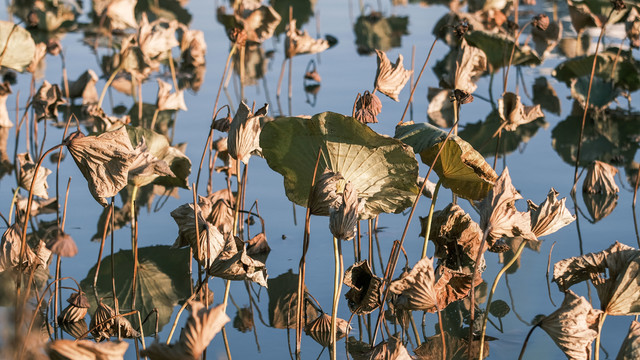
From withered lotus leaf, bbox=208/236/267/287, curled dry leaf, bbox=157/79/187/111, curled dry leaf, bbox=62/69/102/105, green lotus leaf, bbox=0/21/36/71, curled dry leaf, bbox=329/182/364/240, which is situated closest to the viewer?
curled dry leaf, bbox=329/182/364/240

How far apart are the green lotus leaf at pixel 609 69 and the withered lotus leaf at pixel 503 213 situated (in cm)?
238

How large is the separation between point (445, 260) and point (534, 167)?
126 centimetres

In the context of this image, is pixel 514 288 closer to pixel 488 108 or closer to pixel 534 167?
pixel 534 167

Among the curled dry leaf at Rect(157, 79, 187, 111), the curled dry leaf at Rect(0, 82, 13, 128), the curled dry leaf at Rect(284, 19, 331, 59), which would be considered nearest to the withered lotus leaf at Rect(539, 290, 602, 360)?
the curled dry leaf at Rect(157, 79, 187, 111)

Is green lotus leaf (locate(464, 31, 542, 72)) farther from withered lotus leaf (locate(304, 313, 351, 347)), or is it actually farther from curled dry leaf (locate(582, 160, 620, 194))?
withered lotus leaf (locate(304, 313, 351, 347))

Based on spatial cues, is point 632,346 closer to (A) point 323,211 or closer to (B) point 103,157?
(A) point 323,211

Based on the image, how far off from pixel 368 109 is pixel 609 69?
91.9 inches

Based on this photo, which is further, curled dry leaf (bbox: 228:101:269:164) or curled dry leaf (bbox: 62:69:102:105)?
curled dry leaf (bbox: 62:69:102:105)

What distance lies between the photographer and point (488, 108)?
152 inches

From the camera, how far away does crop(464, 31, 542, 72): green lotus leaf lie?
3738 millimetres

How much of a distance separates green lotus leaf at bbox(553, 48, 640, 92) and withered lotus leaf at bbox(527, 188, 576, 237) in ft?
7.44

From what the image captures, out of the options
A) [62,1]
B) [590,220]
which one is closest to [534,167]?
[590,220]

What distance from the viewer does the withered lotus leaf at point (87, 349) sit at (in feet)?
3.56

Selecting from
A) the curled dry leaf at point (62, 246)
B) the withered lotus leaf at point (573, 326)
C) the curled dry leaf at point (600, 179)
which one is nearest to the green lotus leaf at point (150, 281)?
the curled dry leaf at point (62, 246)
